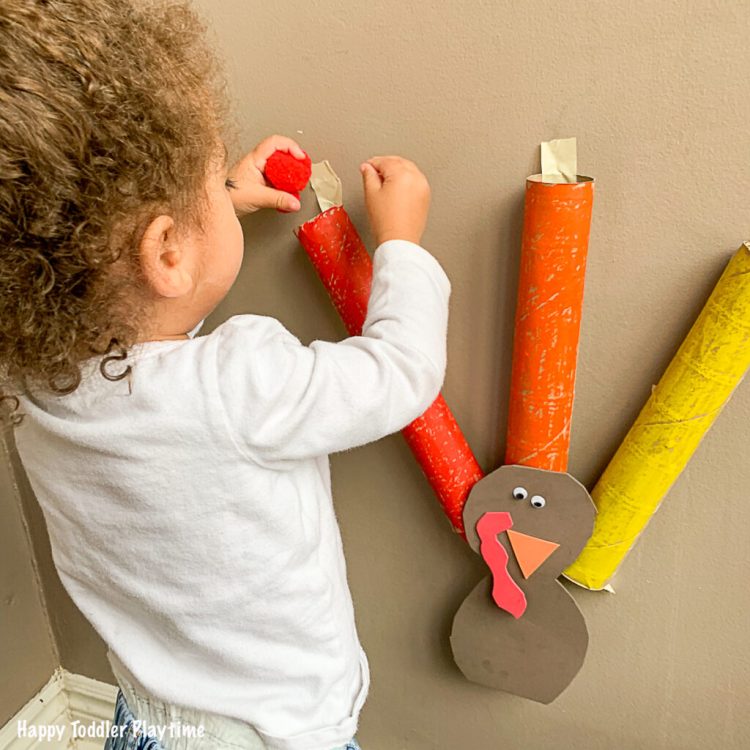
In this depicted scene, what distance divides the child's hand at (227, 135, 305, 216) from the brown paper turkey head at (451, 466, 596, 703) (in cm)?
33

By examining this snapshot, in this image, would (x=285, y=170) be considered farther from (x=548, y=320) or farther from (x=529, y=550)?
(x=529, y=550)

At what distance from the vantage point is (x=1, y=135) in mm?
414

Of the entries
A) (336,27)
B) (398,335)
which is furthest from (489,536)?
(336,27)

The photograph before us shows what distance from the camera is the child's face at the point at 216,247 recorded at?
53cm

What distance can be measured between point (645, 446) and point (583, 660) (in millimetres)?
254

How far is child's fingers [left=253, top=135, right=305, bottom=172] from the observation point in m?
0.65

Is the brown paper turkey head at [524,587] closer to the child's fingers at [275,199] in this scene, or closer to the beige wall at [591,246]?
the beige wall at [591,246]

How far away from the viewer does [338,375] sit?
0.51 meters

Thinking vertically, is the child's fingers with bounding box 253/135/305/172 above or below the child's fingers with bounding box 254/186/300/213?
above

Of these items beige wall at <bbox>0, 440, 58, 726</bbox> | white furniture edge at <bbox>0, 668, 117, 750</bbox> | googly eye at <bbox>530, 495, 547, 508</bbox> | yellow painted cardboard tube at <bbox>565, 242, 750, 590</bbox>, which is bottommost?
white furniture edge at <bbox>0, 668, 117, 750</bbox>

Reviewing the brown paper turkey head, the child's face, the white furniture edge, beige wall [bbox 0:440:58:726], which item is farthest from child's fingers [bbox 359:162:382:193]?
the white furniture edge

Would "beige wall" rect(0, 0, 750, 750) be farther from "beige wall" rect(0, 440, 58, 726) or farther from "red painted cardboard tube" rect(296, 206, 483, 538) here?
"beige wall" rect(0, 440, 58, 726)

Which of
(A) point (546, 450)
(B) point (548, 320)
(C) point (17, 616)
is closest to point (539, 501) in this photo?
(A) point (546, 450)

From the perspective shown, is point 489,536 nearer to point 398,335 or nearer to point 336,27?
point 398,335
